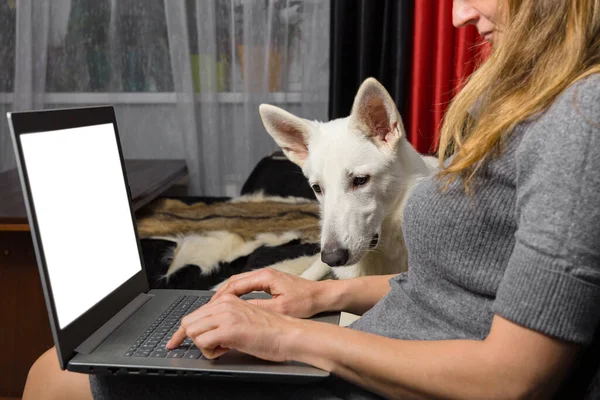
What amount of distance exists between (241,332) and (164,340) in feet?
0.52

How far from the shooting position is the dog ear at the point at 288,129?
63.4 inches

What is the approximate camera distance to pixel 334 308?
1.05 m

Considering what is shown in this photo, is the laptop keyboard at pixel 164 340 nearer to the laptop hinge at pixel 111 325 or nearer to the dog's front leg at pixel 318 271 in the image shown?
the laptop hinge at pixel 111 325

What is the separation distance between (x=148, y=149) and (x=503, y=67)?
9.57ft

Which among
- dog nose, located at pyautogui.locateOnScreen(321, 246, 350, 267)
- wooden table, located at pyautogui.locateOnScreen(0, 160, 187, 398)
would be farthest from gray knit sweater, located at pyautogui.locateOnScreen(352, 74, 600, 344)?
wooden table, located at pyautogui.locateOnScreen(0, 160, 187, 398)

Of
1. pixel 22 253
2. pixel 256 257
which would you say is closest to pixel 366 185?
pixel 256 257

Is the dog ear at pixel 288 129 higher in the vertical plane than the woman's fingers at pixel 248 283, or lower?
higher

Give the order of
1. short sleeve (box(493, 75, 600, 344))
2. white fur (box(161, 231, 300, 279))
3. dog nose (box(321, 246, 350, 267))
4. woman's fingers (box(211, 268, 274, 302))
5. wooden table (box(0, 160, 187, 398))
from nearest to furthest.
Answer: short sleeve (box(493, 75, 600, 344)) → woman's fingers (box(211, 268, 274, 302)) → dog nose (box(321, 246, 350, 267)) → white fur (box(161, 231, 300, 279)) → wooden table (box(0, 160, 187, 398))

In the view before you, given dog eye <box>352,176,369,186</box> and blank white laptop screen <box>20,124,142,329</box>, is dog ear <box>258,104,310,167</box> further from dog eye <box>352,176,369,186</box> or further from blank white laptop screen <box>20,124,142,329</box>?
blank white laptop screen <box>20,124,142,329</box>

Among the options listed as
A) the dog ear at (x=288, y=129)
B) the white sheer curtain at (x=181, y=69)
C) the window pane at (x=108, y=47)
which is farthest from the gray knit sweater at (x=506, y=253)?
the window pane at (x=108, y=47)

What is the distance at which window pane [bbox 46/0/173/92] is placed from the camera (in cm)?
333

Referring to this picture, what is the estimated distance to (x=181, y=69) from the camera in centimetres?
328

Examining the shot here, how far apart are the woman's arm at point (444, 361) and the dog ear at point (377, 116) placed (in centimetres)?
76

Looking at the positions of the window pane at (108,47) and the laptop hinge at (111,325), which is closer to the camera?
the laptop hinge at (111,325)
